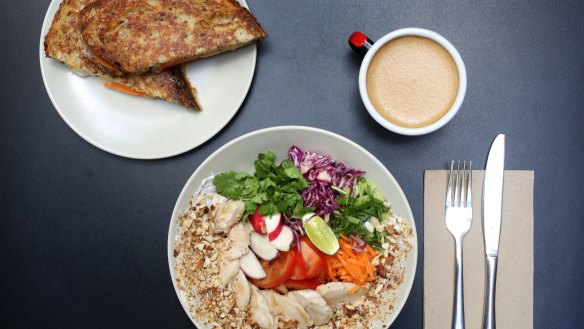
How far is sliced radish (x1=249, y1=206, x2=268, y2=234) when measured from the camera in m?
1.27

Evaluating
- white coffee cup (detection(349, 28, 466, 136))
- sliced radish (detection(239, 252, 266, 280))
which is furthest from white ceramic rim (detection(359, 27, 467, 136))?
sliced radish (detection(239, 252, 266, 280))

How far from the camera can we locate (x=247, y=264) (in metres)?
1.27

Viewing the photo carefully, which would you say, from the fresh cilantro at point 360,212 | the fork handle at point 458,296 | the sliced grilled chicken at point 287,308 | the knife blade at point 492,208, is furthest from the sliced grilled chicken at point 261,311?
the knife blade at point 492,208

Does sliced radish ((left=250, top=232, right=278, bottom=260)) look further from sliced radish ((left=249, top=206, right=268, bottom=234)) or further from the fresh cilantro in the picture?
the fresh cilantro

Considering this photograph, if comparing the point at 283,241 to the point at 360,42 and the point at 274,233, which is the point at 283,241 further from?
the point at 360,42

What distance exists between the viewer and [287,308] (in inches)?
50.0

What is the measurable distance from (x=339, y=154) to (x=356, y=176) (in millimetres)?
71

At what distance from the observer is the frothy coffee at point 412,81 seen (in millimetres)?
1227

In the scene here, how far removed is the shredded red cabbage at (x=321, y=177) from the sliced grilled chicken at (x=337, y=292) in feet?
0.59

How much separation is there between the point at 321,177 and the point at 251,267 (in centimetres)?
28

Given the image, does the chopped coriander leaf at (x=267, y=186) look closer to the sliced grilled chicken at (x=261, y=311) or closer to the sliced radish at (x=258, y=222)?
the sliced radish at (x=258, y=222)

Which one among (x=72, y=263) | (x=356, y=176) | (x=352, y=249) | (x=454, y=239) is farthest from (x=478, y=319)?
(x=72, y=263)

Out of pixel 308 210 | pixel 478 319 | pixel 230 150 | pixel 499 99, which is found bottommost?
pixel 478 319

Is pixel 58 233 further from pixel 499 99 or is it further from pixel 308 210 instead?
pixel 499 99
